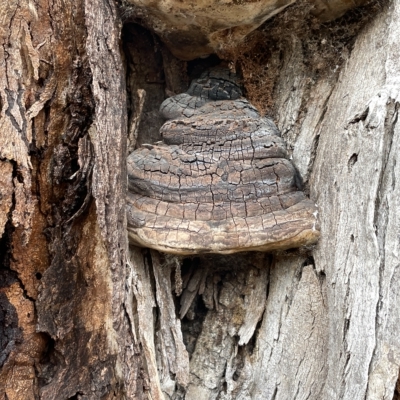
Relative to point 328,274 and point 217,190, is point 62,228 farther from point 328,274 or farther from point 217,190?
point 328,274

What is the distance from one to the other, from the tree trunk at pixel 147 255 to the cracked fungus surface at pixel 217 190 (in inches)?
5.6

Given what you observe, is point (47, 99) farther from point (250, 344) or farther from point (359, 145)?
point (250, 344)

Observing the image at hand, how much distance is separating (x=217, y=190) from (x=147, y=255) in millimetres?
415

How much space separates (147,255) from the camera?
6.30ft

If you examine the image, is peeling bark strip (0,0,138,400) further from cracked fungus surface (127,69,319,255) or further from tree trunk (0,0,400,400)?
cracked fungus surface (127,69,319,255)

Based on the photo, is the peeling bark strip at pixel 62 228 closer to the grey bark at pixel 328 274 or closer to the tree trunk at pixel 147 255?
the tree trunk at pixel 147 255

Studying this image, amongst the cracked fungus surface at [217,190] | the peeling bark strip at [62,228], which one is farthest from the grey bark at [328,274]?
the peeling bark strip at [62,228]

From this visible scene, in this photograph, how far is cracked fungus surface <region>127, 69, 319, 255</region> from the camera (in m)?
1.70

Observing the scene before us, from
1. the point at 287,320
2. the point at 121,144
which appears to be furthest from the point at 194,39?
the point at 287,320

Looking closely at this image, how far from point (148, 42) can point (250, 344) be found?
4.86ft

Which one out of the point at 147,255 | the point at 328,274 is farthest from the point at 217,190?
the point at 328,274

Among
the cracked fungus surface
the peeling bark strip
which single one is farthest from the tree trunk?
the cracked fungus surface

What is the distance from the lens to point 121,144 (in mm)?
1636

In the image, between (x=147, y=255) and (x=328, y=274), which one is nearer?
(x=328, y=274)
